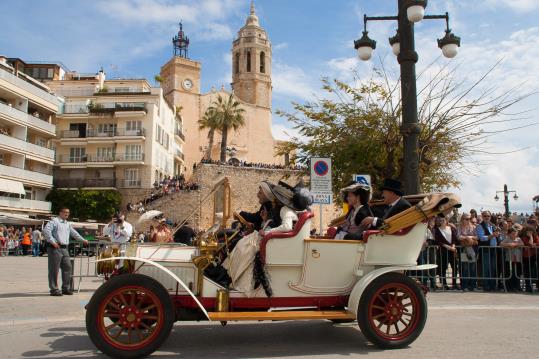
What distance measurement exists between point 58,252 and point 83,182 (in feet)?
143

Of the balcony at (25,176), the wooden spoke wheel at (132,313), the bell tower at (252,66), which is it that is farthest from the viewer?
the bell tower at (252,66)

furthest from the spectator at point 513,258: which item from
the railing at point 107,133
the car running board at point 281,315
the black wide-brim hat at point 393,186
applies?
the railing at point 107,133

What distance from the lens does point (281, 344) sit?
5.84 m

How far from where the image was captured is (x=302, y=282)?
5.64 meters

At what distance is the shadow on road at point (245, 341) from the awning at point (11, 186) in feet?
124

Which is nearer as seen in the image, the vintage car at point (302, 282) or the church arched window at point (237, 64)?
the vintage car at point (302, 282)

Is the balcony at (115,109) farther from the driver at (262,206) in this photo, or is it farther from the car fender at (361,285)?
the car fender at (361,285)

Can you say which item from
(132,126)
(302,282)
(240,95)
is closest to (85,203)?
(132,126)

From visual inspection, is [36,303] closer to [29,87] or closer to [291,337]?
[291,337]

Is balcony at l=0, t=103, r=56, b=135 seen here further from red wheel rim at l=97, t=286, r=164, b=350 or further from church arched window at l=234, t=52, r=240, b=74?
red wheel rim at l=97, t=286, r=164, b=350

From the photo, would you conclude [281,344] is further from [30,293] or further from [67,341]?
[30,293]

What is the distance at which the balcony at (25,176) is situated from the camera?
40469 millimetres

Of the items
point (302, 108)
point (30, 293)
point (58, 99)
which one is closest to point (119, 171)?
point (58, 99)

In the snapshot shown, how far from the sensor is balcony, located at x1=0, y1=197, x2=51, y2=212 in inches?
1578
